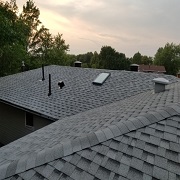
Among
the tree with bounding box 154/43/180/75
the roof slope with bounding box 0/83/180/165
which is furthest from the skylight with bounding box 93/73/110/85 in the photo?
the tree with bounding box 154/43/180/75

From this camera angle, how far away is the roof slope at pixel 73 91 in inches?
425

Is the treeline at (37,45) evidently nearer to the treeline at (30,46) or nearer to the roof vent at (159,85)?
the treeline at (30,46)

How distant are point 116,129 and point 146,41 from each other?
3050 cm

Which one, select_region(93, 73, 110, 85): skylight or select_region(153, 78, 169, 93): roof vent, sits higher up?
select_region(153, 78, 169, 93): roof vent

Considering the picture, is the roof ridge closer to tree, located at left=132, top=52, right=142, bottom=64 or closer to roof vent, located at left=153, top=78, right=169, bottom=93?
roof vent, located at left=153, top=78, right=169, bottom=93

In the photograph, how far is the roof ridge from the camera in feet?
12.4

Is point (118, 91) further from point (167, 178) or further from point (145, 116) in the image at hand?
point (167, 178)

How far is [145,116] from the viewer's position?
441 centimetres

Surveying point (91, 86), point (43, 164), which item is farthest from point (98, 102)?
point (43, 164)

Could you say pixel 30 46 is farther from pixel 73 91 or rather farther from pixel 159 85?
pixel 159 85

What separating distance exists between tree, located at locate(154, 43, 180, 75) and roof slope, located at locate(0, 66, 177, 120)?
60.5 m

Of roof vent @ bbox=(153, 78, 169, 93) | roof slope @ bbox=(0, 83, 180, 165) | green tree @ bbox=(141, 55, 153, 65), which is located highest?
roof vent @ bbox=(153, 78, 169, 93)

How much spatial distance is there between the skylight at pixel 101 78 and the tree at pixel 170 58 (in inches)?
2394

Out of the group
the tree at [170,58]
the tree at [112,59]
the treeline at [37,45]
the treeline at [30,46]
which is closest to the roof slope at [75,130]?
the treeline at [30,46]
